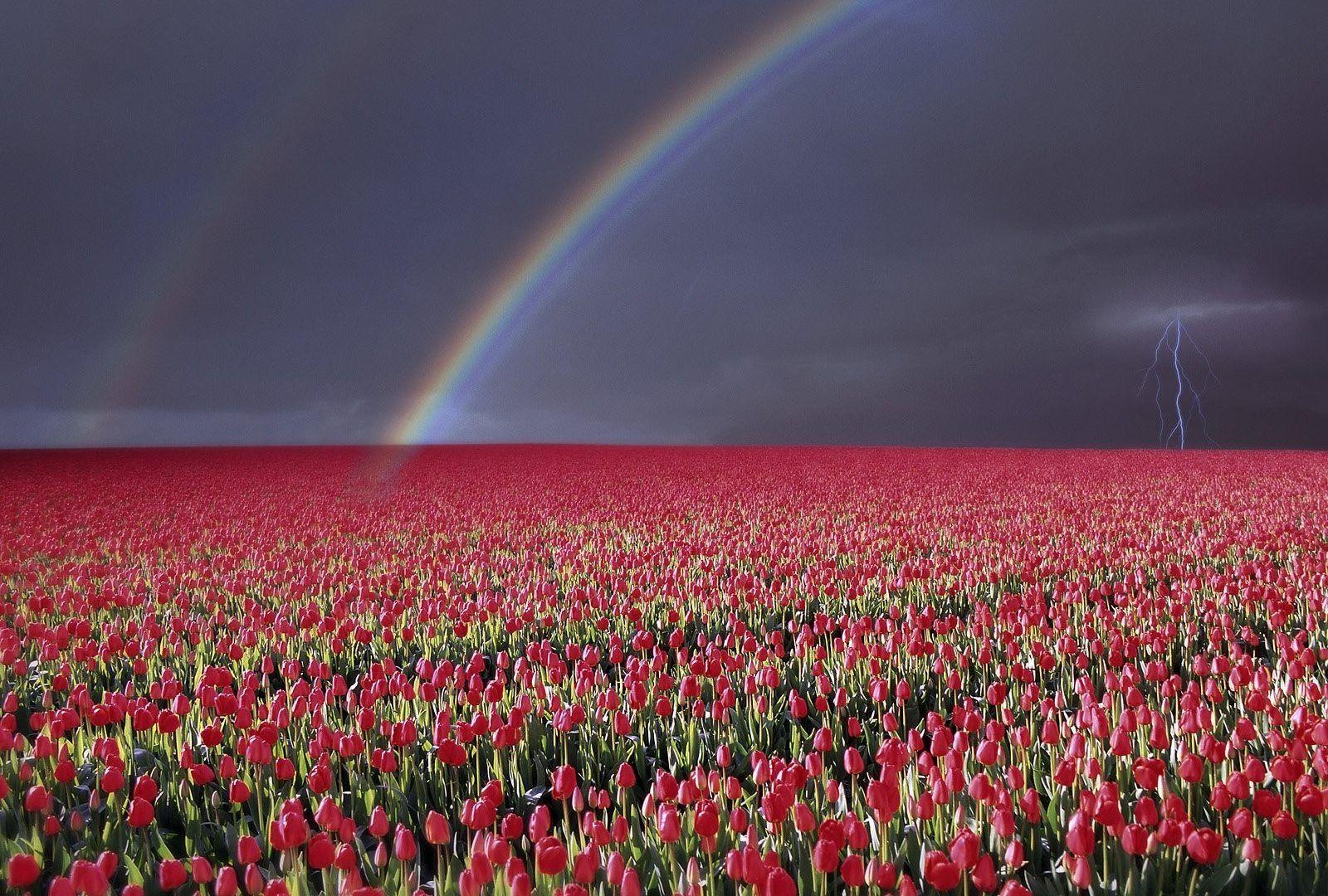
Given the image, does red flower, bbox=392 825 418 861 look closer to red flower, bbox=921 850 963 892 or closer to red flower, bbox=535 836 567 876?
red flower, bbox=535 836 567 876

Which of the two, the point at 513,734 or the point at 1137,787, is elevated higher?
the point at 513,734

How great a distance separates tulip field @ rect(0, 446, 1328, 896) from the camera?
290cm

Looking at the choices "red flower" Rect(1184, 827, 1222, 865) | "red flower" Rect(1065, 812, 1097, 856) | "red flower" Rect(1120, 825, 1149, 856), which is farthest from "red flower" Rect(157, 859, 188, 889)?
"red flower" Rect(1184, 827, 1222, 865)

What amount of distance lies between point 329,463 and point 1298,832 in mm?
35220

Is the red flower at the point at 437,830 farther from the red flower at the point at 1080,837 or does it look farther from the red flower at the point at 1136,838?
the red flower at the point at 1136,838

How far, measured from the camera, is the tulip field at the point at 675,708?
2896 millimetres

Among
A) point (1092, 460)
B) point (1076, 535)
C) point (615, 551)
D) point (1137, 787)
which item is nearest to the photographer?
point (1137, 787)

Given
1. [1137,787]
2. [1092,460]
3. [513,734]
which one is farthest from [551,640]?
[1092,460]

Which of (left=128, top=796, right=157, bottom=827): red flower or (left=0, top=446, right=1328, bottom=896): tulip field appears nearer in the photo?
(left=0, top=446, right=1328, bottom=896): tulip field

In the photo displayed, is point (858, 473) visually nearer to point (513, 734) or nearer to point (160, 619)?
point (160, 619)

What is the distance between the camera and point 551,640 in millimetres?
7023

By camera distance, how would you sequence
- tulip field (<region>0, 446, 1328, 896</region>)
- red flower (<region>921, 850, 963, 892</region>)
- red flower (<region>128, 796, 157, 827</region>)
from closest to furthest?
red flower (<region>921, 850, 963, 892</region>) → tulip field (<region>0, 446, 1328, 896</region>) → red flower (<region>128, 796, 157, 827</region>)

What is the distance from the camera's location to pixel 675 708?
4.91m

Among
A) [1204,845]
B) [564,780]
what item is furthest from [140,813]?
[1204,845]
